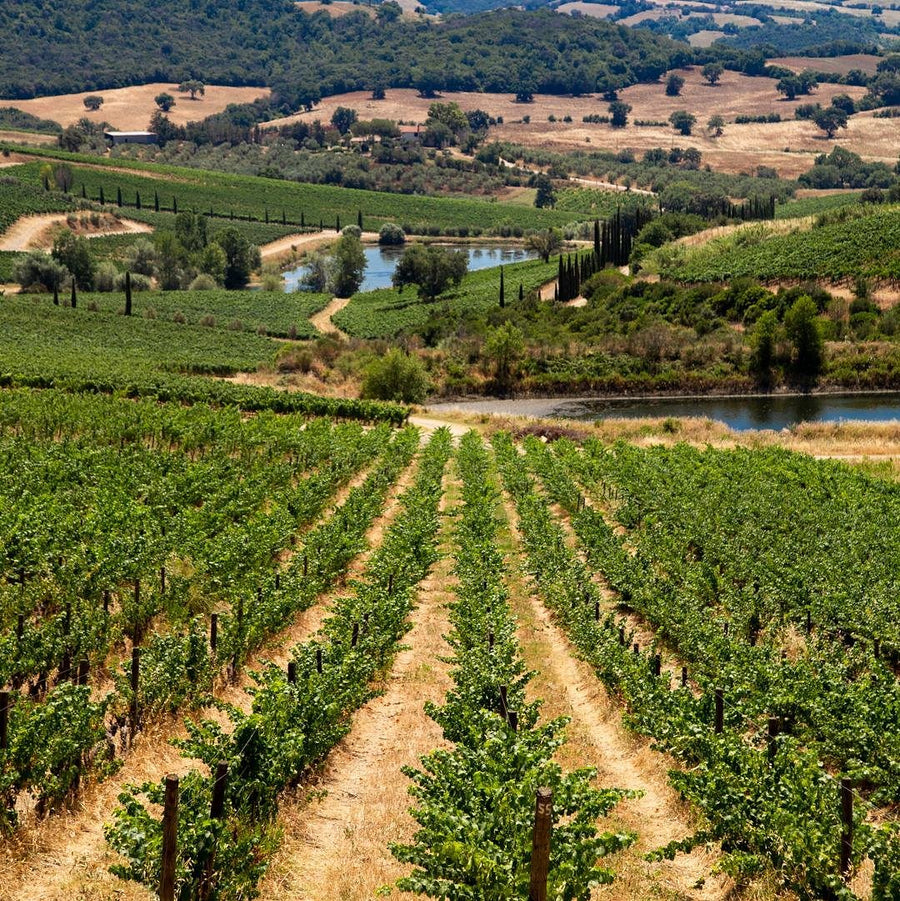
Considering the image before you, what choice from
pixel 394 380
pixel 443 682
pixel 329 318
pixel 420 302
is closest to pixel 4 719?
pixel 443 682

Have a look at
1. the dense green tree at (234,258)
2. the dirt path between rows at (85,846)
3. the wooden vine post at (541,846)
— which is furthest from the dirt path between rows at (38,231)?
the wooden vine post at (541,846)

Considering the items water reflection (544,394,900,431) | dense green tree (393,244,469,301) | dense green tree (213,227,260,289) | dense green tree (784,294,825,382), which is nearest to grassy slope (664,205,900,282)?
dense green tree (784,294,825,382)

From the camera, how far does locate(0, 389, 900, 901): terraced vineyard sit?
37.6 feet

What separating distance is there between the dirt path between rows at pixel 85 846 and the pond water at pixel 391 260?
404 feet

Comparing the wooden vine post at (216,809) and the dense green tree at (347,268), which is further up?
the dense green tree at (347,268)

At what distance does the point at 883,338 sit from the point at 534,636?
68445 millimetres

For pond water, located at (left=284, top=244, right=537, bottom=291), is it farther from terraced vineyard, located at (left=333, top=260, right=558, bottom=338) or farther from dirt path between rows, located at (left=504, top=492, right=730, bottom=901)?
dirt path between rows, located at (left=504, top=492, right=730, bottom=901)

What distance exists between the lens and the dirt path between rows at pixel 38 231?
131 metres

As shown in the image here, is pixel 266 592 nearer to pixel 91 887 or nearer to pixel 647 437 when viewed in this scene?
pixel 91 887

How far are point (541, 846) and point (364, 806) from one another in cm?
557

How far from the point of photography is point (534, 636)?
23188 mm

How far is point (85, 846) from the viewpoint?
1219 cm

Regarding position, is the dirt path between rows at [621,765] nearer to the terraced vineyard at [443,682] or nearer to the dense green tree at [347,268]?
the terraced vineyard at [443,682]

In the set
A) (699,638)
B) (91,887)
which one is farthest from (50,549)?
(699,638)
